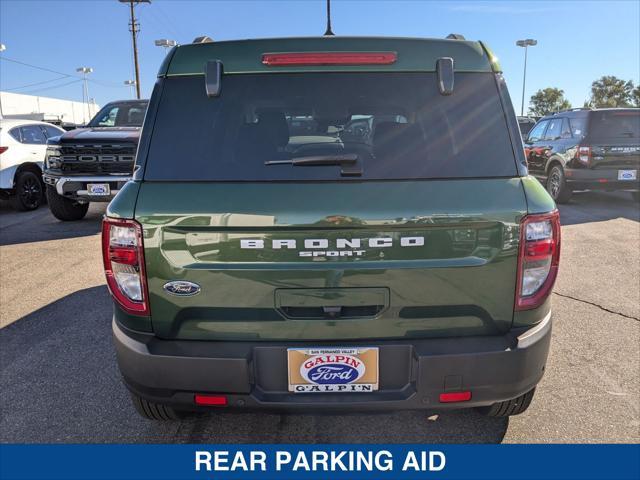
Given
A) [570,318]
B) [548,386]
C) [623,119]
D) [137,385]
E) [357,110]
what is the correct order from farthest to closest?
[623,119] < [570,318] < [548,386] < [357,110] < [137,385]

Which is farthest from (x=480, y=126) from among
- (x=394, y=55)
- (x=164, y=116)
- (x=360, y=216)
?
(x=164, y=116)

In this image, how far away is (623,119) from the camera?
9.20 m

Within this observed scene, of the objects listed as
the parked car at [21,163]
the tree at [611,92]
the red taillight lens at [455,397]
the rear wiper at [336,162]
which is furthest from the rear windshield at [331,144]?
the tree at [611,92]

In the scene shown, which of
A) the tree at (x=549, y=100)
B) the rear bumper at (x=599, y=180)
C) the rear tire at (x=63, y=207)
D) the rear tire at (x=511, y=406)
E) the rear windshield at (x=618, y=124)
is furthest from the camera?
the tree at (x=549, y=100)

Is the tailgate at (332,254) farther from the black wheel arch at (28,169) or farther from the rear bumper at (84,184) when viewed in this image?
the black wheel arch at (28,169)

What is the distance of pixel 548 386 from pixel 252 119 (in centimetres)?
242

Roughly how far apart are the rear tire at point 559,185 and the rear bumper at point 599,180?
26 centimetres

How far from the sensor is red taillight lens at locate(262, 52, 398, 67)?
2.19 m

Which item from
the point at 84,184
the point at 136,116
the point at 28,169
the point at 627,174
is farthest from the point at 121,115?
the point at 627,174

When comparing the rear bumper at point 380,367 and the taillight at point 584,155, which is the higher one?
the taillight at point 584,155

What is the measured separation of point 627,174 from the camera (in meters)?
9.23

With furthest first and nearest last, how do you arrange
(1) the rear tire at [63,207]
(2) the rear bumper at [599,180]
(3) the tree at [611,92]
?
(3) the tree at [611,92] < (2) the rear bumper at [599,180] < (1) the rear tire at [63,207]

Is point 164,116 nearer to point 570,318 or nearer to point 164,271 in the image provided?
point 164,271

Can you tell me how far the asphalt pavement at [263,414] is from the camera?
8.76 ft
